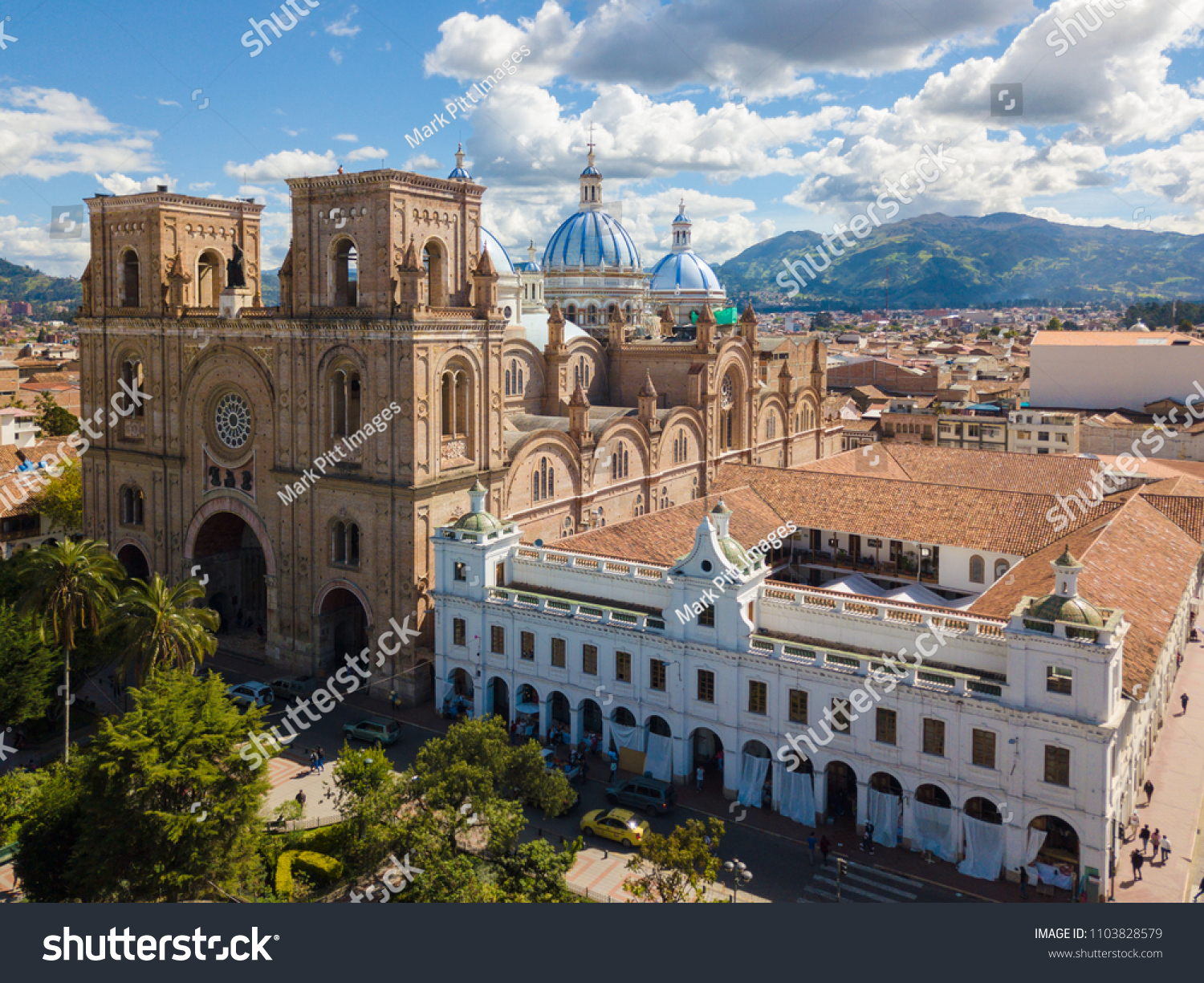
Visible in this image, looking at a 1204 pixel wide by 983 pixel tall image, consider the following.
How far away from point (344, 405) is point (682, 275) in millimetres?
57372

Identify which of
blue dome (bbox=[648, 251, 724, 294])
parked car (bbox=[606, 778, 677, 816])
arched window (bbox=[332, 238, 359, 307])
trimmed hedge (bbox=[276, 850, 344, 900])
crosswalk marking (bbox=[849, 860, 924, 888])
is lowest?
crosswalk marking (bbox=[849, 860, 924, 888])

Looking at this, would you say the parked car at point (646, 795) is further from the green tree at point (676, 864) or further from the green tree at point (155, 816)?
the green tree at point (155, 816)

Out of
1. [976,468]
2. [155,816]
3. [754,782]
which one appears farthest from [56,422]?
[754,782]

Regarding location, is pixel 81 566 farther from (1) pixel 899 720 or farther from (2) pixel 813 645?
(1) pixel 899 720

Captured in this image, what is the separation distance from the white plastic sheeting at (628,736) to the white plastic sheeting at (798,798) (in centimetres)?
608

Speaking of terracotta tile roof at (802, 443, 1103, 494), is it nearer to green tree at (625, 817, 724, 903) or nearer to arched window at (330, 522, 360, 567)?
arched window at (330, 522, 360, 567)

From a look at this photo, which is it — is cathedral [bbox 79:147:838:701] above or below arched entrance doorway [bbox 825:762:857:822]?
above

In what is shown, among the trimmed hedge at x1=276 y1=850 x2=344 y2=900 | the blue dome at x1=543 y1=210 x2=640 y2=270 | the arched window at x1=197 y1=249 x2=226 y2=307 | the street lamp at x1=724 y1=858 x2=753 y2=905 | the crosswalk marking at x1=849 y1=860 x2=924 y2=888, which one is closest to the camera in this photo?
the street lamp at x1=724 y1=858 x2=753 y2=905

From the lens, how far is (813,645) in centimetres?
3722

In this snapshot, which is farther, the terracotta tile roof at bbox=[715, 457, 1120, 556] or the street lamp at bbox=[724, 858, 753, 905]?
the terracotta tile roof at bbox=[715, 457, 1120, 556]

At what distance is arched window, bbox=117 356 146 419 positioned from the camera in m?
58.7

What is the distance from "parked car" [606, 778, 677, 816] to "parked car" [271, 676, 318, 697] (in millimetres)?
18546

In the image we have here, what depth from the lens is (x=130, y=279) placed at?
196 feet

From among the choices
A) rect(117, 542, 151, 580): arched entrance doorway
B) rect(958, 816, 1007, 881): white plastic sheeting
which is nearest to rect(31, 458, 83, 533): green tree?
rect(117, 542, 151, 580): arched entrance doorway
